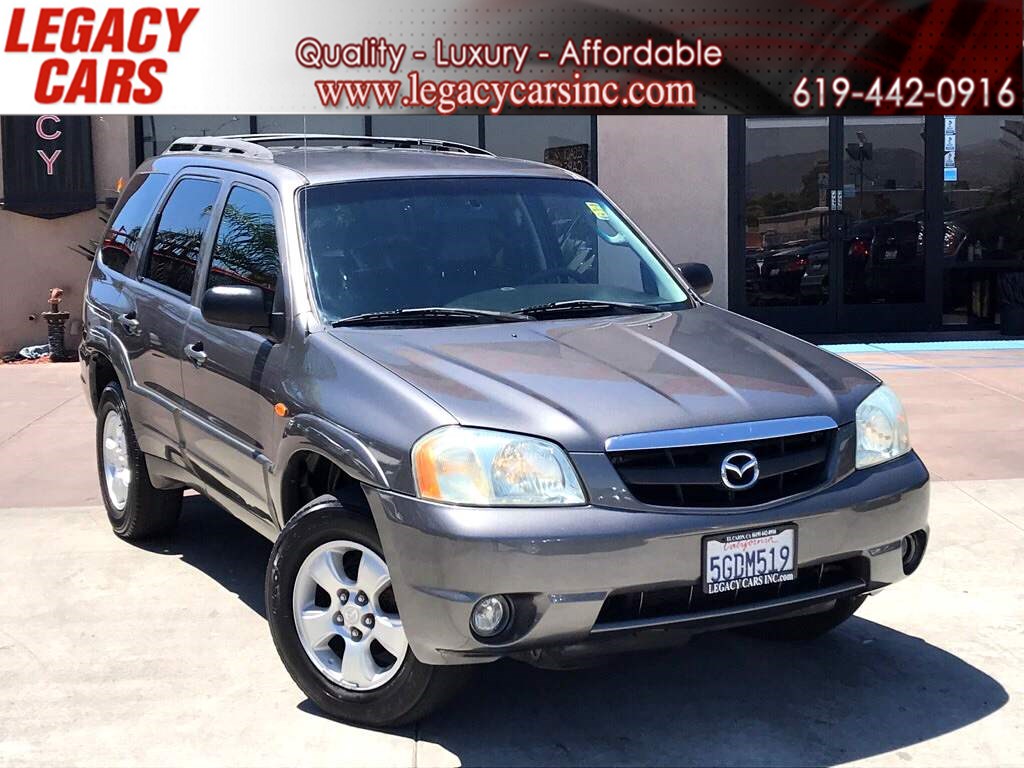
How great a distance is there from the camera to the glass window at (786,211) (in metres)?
13.8

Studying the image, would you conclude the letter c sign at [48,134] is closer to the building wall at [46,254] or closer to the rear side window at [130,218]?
the building wall at [46,254]

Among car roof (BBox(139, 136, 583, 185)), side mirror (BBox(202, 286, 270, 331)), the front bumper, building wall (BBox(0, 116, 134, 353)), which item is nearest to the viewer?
the front bumper

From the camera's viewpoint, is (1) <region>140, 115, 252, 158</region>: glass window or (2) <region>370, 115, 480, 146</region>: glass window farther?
(2) <region>370, 115, 480, 146</region>: glass window

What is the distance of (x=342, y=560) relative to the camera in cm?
432

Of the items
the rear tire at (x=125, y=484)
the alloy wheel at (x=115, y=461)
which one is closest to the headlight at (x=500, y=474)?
the rear tire at (x=125, y=484)

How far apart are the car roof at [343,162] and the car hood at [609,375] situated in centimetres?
88

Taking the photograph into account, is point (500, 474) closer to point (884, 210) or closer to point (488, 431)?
point (488, 431)

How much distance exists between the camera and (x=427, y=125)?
14203 mm

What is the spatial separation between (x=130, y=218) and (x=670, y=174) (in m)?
8.08

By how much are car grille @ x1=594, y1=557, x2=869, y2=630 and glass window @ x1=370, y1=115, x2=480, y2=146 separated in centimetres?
1051

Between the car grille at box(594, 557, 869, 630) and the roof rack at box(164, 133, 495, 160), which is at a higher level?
the roof rack at box(164, 133, 495, 160)

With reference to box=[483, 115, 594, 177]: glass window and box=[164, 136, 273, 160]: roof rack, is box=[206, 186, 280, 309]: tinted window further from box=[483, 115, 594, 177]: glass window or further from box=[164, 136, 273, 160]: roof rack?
box=[483, 115, 594, 177]: glass window

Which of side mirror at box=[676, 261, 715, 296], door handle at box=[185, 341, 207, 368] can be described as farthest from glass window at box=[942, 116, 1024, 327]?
door handle at box=[185, 341, 207, 368]

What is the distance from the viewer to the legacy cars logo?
3.97m
